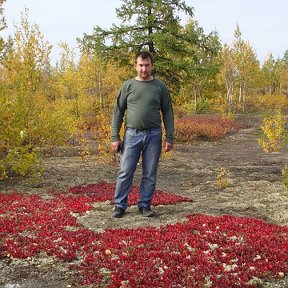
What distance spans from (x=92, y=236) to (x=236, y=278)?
2.37 m

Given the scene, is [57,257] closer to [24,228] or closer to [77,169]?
[24,228]

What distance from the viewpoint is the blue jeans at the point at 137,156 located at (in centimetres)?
664

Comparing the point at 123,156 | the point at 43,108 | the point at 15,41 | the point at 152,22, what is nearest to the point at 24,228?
the point at 123,156

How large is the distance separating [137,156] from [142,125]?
617 mm

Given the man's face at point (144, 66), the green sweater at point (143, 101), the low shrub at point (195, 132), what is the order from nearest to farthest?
the man's face at point (144, 66) → the green sweater at point (143, 101) → the low shrub at point (195, 132)

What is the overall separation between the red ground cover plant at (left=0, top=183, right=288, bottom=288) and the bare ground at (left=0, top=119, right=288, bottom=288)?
0.26m

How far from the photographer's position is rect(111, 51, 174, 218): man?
6449 mm

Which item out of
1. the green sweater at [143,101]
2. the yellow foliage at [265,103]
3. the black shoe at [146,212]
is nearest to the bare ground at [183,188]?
the black shoe at [146,212]

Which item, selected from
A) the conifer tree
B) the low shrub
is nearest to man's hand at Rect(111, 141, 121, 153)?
the conifer tree

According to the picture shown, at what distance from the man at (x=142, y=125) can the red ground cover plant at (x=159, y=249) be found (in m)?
0.97

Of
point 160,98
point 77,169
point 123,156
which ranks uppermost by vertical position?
point 160,98

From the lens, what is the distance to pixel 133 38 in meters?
14.3

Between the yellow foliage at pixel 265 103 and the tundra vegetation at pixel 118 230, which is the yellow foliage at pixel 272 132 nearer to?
the tundra vegetation at pixel 118 230

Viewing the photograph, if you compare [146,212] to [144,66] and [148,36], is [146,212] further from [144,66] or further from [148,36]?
[148,36]
